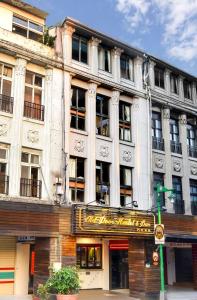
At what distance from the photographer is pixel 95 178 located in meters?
21.7

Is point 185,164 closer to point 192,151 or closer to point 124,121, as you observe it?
point 192,151

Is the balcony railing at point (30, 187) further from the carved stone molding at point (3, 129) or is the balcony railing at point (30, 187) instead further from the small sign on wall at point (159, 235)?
the small sign on wall at point (159, 235)

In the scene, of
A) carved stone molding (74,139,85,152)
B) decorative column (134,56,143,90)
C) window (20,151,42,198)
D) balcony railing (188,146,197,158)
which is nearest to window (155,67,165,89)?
decorative column (134,56,143,90)

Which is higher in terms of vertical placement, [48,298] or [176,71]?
[176,71]

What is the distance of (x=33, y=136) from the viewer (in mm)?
19812

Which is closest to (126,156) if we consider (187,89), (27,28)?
(187,89)

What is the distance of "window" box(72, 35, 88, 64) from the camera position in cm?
2266

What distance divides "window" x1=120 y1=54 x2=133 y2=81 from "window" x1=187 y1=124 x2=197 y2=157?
612 cm

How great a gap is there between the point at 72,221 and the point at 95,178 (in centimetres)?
324

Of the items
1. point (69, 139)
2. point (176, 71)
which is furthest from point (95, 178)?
point (176, 71)

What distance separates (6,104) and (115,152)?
262 inches

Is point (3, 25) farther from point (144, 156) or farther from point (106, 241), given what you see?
point (106, 241)

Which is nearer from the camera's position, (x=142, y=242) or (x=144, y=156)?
(x=142, y=242)

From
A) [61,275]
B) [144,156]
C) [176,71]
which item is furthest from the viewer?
[176,71]
